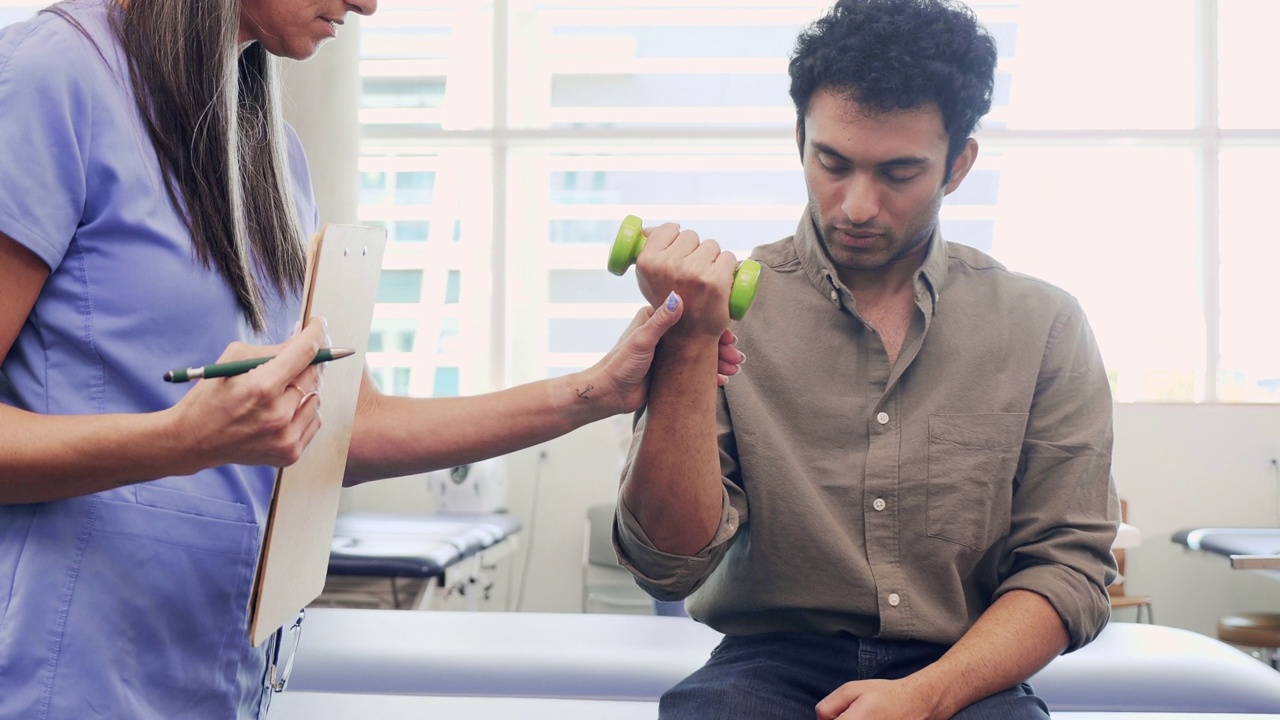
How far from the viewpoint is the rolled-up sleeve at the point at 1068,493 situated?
1.33 m

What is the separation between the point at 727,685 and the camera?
4.32ft

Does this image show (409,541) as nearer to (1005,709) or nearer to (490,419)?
(490,419)

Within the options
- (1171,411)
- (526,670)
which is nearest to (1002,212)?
(1171,411)

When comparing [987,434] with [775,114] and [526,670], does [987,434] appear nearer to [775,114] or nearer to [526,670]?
[526,670]

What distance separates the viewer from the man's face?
1446mm

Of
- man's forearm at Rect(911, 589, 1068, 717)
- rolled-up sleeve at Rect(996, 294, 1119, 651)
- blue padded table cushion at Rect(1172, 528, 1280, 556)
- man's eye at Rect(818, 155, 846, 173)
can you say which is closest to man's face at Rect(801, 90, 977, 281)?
man's eye at Rect(818, 155, 846, 173)

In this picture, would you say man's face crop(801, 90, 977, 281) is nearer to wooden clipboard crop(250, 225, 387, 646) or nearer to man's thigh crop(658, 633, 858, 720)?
man's thigh crop(658, 633, 858, 720)

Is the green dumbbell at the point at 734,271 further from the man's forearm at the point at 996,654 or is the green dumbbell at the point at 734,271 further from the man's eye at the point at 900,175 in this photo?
the man's forearm at the point at 996,654

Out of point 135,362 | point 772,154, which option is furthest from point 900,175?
point 772,154

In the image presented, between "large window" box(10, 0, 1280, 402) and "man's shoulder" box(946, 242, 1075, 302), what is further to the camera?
"large window" box(10, 0, 1280, 402)

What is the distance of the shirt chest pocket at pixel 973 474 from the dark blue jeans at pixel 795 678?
0.16 m

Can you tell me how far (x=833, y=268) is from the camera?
1.50 metres

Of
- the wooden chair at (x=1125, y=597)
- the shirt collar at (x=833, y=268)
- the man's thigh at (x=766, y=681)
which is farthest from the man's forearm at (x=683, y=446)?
the wooden chair at (x=1125, y=597)

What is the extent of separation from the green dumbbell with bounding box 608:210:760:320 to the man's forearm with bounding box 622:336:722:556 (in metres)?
0.08
